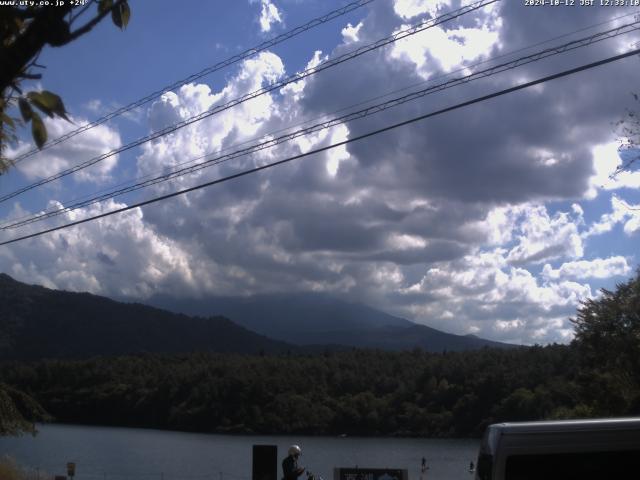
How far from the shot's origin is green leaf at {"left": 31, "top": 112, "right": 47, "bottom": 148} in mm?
4660

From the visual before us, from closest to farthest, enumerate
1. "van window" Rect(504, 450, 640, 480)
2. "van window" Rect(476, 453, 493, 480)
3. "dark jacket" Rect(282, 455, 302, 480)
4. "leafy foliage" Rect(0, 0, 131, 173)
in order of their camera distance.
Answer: "leafy foliage" Rect(0, 0, 131, 173) < "van window" Rect(504, 450, 640, 480) < "van window" Rect(476, 453, 493, 480) < "dark jacket" Rect(282, 455, 302, 480)

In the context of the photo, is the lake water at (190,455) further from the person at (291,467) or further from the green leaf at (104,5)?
the green leaf at (104,5)

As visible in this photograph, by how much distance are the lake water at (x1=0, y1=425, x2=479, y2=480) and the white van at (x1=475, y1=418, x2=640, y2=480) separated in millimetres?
31569

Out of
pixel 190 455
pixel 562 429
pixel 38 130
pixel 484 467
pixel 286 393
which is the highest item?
pixel 286 393

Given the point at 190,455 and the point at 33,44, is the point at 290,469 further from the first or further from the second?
the point at 190,455

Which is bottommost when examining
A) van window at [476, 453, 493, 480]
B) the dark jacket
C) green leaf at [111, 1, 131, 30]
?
the dark jacket

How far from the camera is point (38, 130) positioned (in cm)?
471

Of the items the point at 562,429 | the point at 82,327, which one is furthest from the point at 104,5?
the point at 82,327

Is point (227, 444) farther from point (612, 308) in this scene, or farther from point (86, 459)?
point (612, 308)

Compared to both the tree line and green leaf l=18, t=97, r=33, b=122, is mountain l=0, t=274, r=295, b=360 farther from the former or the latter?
green leaf l=18, t=97, r=33, b=122

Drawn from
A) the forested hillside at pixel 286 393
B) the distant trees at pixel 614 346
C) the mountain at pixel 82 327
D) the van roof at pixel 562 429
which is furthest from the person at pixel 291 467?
the mountain at pixel 82 327

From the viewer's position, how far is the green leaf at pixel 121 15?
5.12 meters

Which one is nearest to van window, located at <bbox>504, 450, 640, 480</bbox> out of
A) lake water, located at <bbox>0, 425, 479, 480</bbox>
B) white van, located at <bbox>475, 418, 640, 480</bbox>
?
white van, located at <bbox>475, 418, 640, 480</bbox>

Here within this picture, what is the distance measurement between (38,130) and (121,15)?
0.97 meters
